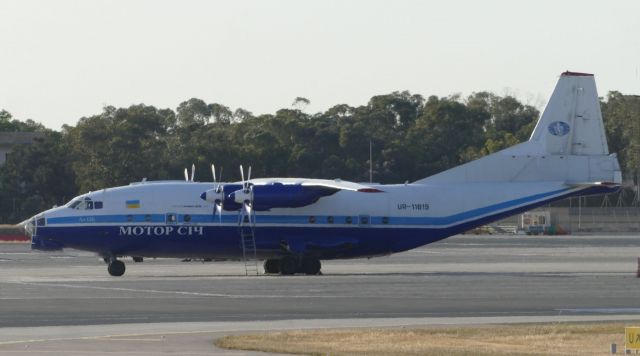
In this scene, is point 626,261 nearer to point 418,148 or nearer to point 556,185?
point 556,185

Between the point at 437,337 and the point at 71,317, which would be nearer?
the point at 437,337

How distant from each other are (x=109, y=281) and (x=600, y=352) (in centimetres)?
2433

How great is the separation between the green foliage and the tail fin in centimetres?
6268

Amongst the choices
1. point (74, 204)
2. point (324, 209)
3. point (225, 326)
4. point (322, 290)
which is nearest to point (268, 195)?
point (324, 209)

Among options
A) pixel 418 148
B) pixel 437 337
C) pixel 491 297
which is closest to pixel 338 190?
pixel 491 297

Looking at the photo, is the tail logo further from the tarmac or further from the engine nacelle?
the engine nacelle

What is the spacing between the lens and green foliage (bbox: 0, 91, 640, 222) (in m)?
114

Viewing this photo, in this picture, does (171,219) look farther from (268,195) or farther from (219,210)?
(268,195)

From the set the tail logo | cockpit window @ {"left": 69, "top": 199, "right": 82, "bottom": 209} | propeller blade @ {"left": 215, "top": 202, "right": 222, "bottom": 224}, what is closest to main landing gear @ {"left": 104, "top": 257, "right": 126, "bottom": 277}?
cockpit window @ {"left": 69, "top": 199, "right": 82, "bottom": 209}

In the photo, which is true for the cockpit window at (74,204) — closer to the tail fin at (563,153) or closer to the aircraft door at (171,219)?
the aircraft door at (171,219)

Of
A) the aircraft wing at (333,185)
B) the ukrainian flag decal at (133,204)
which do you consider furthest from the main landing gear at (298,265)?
the ukrainian flag decal at (133,204)

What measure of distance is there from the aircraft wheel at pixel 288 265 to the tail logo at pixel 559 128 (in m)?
11.5

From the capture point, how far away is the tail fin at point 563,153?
165ft

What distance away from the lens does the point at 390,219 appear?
163 ft
